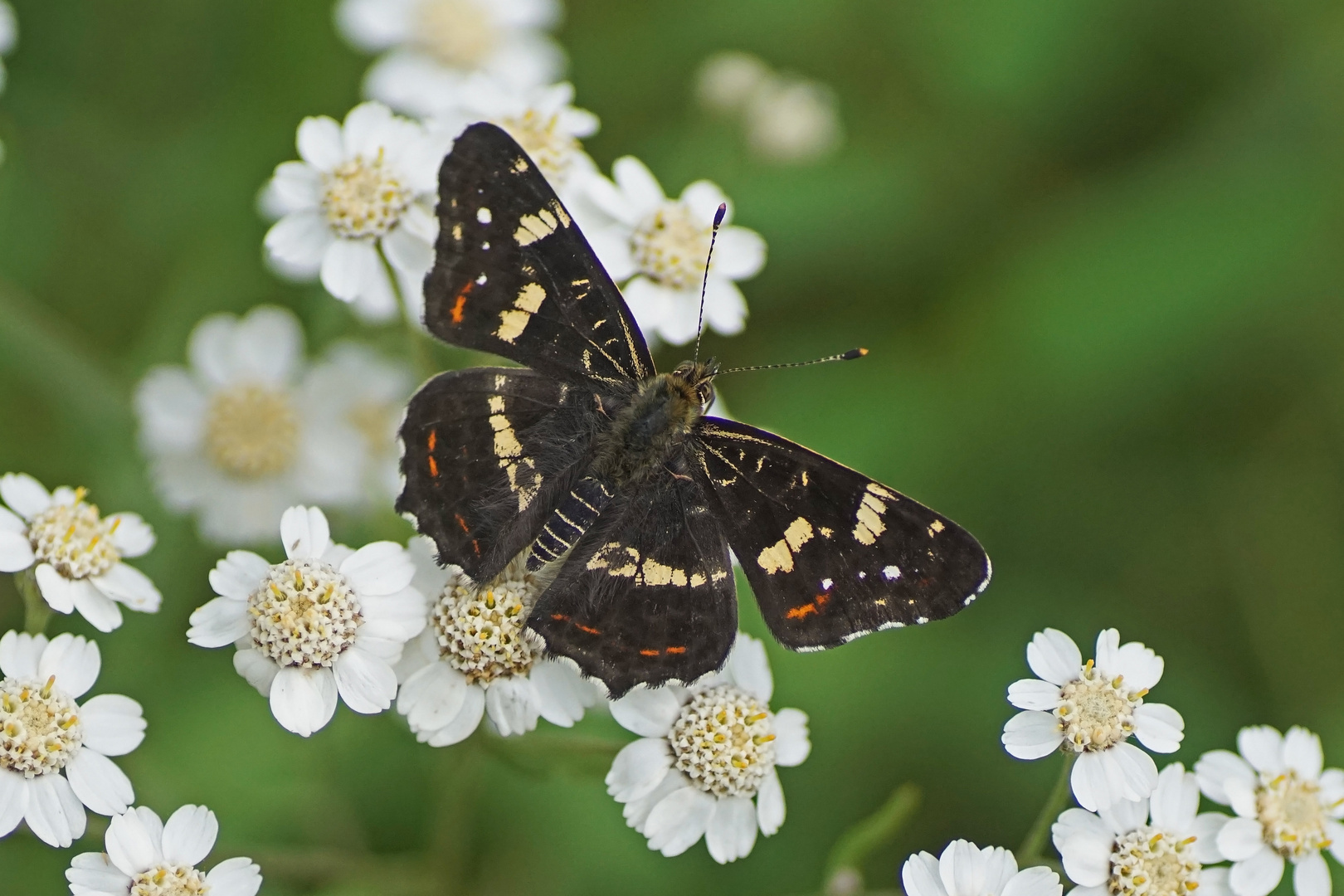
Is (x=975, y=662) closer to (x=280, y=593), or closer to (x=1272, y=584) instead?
(x=1272, y=584)

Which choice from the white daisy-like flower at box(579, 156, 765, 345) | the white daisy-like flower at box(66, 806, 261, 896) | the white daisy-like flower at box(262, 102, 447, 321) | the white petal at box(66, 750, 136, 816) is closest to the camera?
the white daisy-like flower at box(66, 806, 261, 896)

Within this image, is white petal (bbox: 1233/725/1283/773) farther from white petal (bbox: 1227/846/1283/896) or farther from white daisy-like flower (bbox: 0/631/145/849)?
white daisy-like flower (bbox: 0/631/145/849)

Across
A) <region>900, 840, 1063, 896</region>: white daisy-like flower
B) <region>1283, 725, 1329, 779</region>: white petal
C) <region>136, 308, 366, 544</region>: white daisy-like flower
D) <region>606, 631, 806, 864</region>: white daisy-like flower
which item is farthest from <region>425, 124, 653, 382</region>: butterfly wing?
<region>1283, 725, 1329, 779</region>: white petal

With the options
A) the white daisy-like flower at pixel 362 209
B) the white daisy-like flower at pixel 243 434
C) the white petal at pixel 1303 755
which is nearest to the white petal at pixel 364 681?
the white daisy-like flower at pixel 362 209

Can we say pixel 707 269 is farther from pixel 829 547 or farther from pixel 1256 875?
pixel 1256 875

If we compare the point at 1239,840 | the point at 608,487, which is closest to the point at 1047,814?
the point at 1239,840

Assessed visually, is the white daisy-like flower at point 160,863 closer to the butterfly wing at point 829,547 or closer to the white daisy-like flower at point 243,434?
the butterfly wing at point 829,547

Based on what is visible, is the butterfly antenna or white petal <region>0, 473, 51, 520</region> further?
the butterfly antenna

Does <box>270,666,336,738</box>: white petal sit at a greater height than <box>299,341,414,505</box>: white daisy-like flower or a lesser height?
lesser

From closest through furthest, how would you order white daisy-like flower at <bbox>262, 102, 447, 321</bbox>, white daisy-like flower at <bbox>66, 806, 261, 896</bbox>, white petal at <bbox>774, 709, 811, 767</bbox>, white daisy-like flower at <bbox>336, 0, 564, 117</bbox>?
white daisy-like flower at <bbox>66, 806, 261, 896</bbox> < white petal at <bbox>774, 709, 811, 767</bbox> < white daisy-like flower at <bbox>262, 102, 447, 321</bbox> < white daisy-like flower at <bbox>336, 0, 564, 117</bbox>
